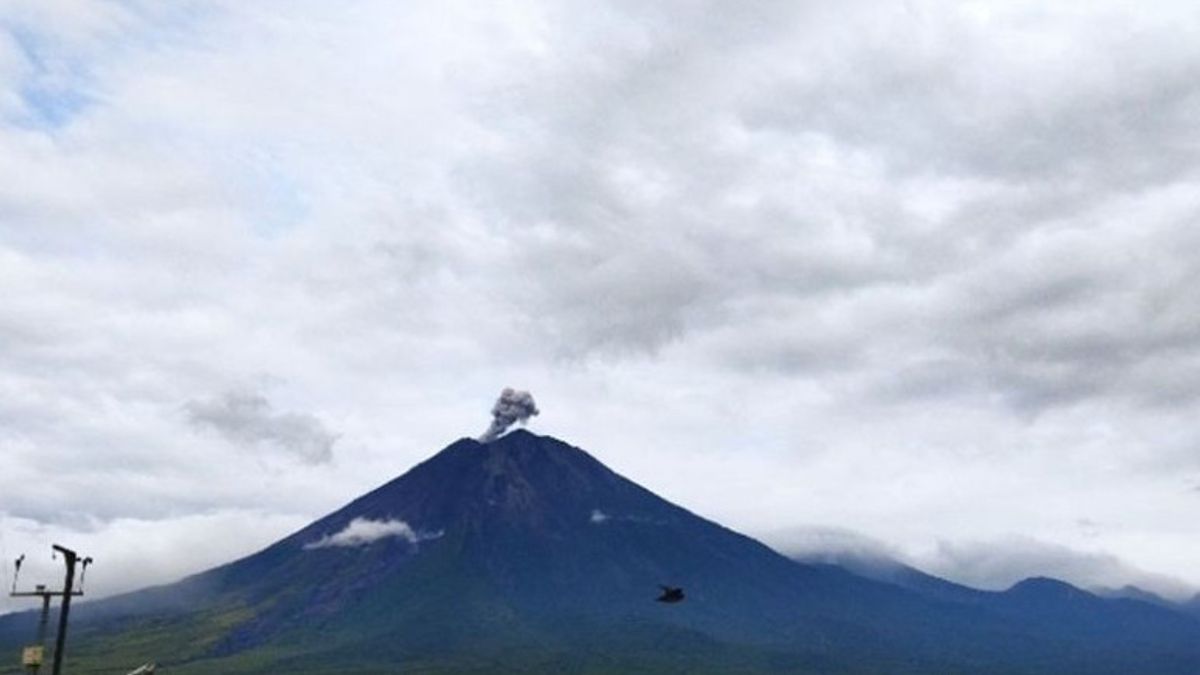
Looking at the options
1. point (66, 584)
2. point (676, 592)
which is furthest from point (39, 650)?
point (676, 592)

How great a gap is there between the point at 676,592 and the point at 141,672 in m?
23.6

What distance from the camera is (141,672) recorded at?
4844 centimetres

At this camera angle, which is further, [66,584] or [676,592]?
[676,592]

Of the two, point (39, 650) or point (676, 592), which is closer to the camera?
point (39, 650)

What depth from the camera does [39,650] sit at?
48688mm

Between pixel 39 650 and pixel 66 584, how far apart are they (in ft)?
11.1

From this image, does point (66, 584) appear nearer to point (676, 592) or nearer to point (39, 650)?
point (39, 650)

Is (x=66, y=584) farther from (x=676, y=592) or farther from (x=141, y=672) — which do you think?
(x=676, y=592)

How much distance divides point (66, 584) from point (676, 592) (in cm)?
2636

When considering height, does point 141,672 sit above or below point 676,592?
below

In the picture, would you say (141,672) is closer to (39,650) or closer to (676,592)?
(39,650)

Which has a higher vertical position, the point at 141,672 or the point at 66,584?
the point at 66,584

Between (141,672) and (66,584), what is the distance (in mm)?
5769

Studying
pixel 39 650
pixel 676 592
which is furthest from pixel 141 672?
pixel 676 592
